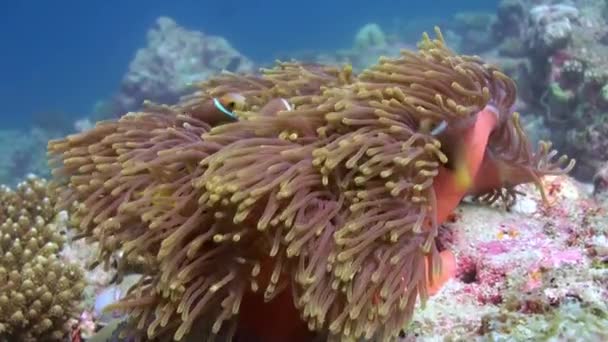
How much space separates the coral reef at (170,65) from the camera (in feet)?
51.3

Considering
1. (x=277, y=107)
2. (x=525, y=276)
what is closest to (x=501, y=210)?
(x=525, y=276)

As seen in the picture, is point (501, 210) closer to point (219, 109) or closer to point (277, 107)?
point (277, 107)

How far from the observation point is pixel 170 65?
1603 centimetres

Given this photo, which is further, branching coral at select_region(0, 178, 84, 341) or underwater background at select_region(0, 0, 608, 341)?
branching coral at select_region(0, 178, 84, 341)

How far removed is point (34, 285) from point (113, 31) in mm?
50341

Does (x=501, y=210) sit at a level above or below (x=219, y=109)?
below

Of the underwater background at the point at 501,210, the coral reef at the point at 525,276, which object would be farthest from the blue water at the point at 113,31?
the coral reef at the point at 525,276

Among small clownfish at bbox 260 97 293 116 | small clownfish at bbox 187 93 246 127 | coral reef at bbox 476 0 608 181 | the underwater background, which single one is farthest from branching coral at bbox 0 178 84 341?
coral reef at bbox 476 0 608 181

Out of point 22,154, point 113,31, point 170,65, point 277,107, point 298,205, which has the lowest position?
point 298,205

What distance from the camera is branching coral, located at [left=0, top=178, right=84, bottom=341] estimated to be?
3439 millimetres

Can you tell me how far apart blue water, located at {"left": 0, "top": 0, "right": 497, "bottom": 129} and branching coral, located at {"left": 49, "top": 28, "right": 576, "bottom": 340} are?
2972cm

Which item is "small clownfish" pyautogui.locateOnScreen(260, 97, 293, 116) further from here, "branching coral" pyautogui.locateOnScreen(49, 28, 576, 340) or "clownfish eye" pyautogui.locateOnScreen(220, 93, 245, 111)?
"clownfish eye" pyautogui.locateOnScreen(220, 93, 245, 111)

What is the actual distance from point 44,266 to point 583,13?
10.3 m

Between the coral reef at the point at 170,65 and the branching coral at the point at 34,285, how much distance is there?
11.1 metres
